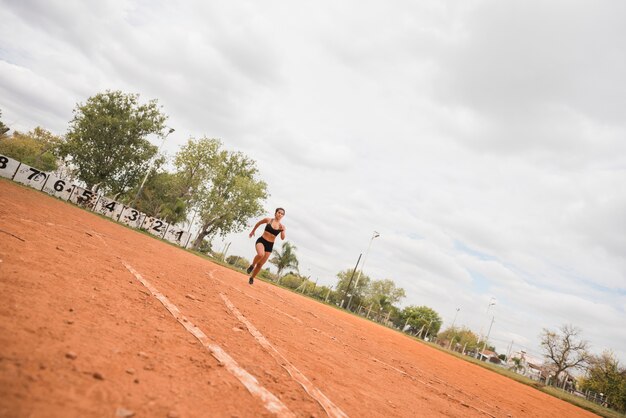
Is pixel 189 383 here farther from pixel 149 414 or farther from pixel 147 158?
pixel 147 158

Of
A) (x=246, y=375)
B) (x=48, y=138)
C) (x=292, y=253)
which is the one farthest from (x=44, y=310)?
(x=48, y=138)

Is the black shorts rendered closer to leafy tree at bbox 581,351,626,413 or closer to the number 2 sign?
the number 2 sign

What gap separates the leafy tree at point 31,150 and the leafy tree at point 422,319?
276 feet

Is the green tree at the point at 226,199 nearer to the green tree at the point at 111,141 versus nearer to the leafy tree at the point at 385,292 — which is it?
the green tree at the point at 111,141

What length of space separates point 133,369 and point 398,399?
2.74 m

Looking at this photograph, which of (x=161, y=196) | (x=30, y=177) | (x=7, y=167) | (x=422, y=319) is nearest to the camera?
(x=7, y=167)

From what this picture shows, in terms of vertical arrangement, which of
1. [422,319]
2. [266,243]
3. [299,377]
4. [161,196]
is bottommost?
[422,319]

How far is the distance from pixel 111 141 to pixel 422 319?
7908 cm

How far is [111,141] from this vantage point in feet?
109

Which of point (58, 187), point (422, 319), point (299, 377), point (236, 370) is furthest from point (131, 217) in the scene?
point (422, 319)

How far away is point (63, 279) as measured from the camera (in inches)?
124

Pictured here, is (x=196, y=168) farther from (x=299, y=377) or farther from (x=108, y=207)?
(x=299, y=377)

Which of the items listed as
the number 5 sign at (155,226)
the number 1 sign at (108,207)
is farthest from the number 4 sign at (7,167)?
the number 5 sign at (155,226)

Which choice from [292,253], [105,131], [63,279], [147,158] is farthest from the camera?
[292,253]
